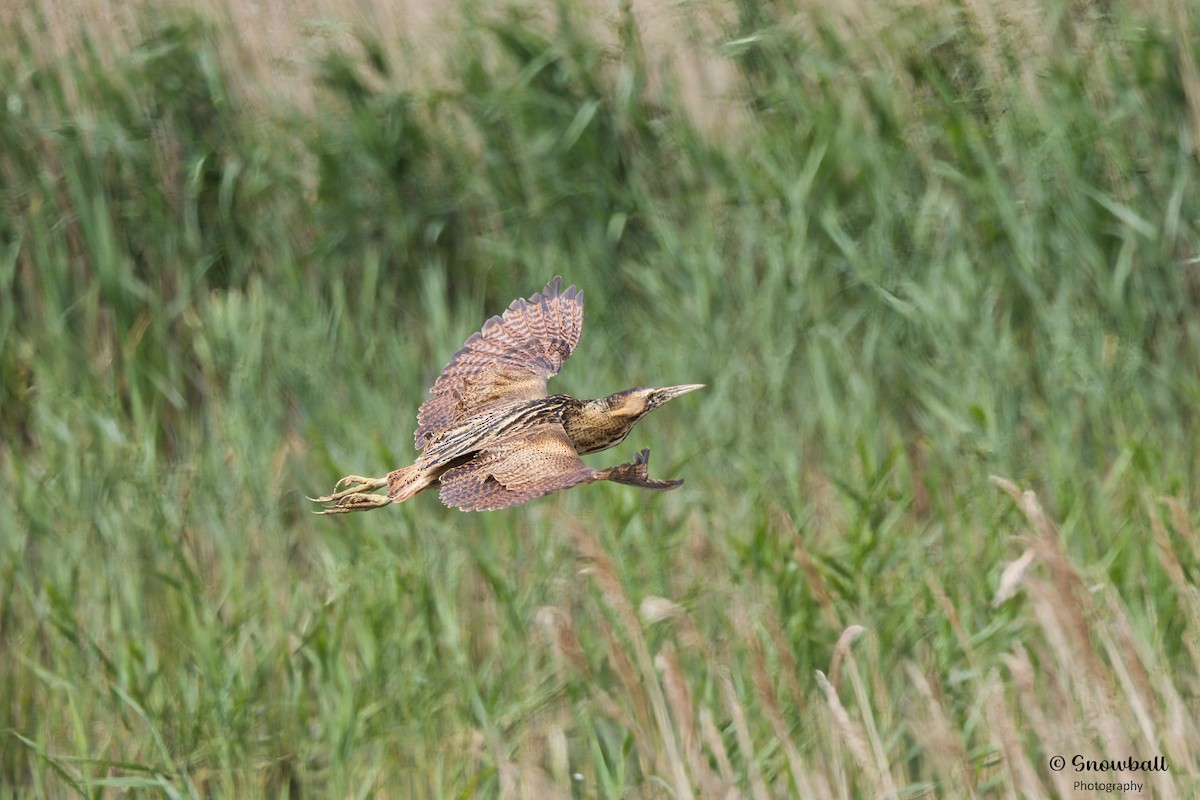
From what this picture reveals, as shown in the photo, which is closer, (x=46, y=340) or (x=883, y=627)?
(x=883, y=627)

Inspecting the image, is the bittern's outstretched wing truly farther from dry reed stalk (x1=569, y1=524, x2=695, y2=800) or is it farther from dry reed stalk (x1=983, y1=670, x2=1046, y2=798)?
dry reed stalk (x1=983, y1=670, x2=1046, y2=798)

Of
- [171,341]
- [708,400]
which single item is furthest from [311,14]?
[708,400]

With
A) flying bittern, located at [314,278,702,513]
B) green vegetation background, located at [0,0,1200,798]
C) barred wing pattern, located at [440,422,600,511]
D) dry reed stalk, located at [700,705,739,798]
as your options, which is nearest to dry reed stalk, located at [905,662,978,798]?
green vegetation background, located at [0,0,1200,798]

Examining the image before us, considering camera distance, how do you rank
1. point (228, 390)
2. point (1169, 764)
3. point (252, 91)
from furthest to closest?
point (252, 91)
point (228, 390)
point (1169, 764)

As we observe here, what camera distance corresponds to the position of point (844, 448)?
396 cm

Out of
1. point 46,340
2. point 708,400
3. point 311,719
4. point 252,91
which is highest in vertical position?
point 252,91

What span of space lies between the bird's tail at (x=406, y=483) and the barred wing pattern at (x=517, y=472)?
0.11 ft

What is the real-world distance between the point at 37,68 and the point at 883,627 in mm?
3219

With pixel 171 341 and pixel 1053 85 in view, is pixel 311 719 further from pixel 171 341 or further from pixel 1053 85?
pixel 1053 85

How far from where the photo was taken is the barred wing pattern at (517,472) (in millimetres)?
2098

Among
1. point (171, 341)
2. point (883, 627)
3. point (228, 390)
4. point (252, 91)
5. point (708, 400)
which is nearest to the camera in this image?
point (883, 627)

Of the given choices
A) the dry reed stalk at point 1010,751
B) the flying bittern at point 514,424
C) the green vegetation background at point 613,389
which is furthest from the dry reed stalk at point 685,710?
the dry reed stalk at point 1010,751

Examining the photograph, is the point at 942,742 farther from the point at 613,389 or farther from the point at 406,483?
the point at 613,389

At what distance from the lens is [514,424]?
239cm
